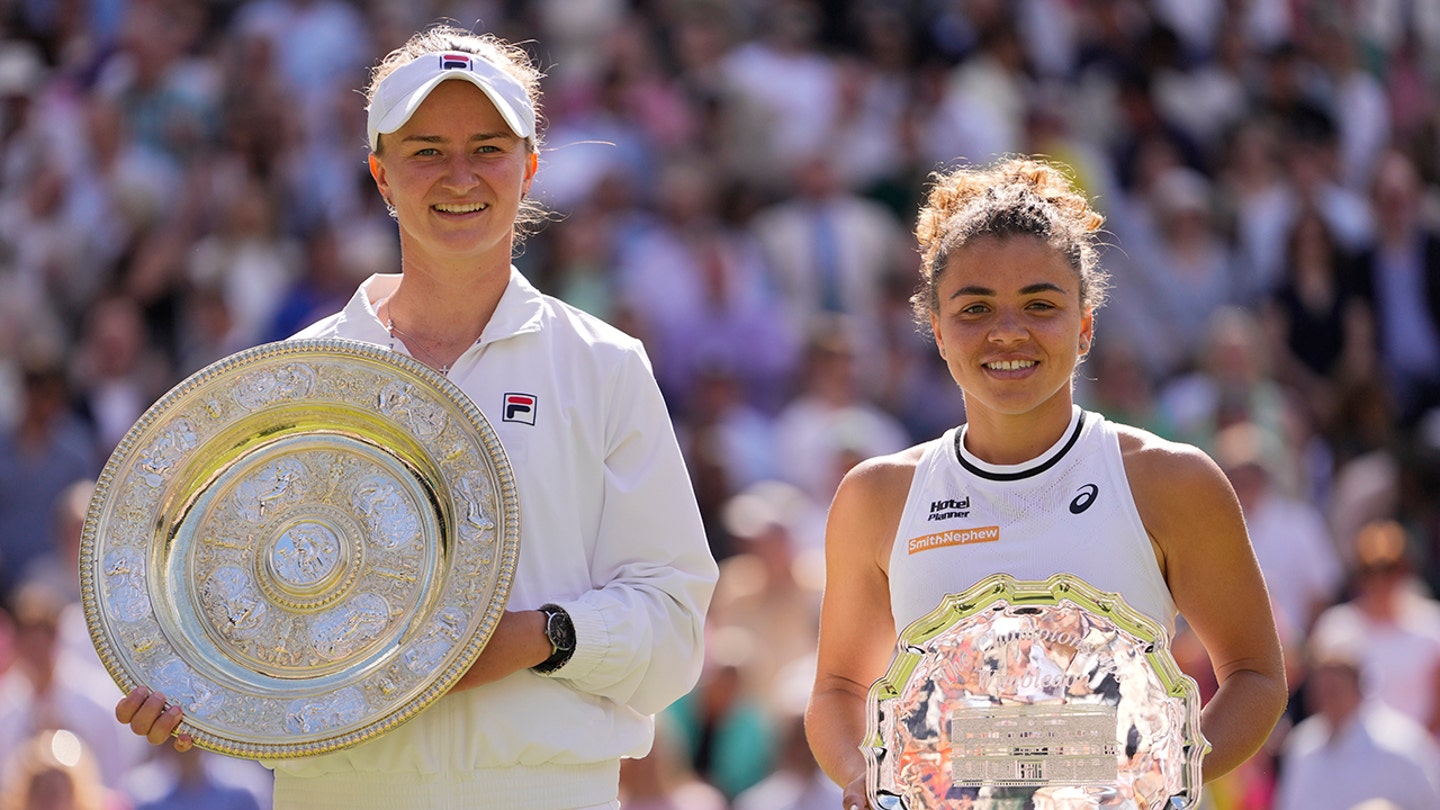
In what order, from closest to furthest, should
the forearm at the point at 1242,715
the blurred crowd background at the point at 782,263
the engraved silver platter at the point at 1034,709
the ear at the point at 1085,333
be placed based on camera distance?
1. the engraved silver platter at the point at 1034,709
2. the forearm at the point at 1242,715
3. the ear at the point at 1085,333
4. the blurred crowd background at the point at 782,263

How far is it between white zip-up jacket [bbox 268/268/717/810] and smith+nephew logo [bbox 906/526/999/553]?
0.42m

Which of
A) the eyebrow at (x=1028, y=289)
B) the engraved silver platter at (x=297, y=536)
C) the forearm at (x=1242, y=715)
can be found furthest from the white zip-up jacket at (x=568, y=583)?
the forearm at (x=1242, y=715)

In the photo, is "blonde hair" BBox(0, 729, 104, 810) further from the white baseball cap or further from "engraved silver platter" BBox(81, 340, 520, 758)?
the white baseball cap

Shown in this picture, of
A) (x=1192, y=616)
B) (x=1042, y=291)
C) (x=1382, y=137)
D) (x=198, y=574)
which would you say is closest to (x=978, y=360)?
(x=1042, y=291)

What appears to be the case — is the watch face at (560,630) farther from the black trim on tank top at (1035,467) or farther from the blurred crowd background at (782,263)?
the blurred crowd background at (782,263)

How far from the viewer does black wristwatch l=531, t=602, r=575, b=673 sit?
10.8 feet

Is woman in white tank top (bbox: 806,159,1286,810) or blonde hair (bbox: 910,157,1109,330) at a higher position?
blonde hair (bbox: 910,157,1109,330)

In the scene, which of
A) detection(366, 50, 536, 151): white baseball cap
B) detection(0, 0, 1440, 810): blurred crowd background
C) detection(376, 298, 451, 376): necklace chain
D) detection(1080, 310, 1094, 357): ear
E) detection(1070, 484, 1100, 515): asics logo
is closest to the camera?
detection(1070, 484, 1100, 515): asics logo

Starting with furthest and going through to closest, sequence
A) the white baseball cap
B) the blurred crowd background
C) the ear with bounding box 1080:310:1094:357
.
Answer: the blurred crowd background → the white baseball cap → the ear with bounding box 1080:310:1094:357

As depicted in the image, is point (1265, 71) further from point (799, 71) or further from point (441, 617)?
point (441, 617)

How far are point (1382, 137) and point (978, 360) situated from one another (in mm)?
8197

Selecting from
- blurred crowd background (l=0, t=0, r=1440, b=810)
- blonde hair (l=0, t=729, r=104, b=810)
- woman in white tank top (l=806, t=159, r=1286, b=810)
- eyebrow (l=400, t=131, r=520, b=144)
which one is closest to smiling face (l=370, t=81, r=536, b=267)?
eyebrow (l=400, t=131, r=520, b=144)

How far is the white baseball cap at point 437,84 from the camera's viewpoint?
3.42 metres

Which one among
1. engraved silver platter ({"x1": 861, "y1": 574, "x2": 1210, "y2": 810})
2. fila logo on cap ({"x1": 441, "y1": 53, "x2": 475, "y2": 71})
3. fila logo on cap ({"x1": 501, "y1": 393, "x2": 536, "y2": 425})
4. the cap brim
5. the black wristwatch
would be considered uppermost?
fila logo on cap ({"x1": 441, "y1": 53, "x2": 475, "y2": 71})
